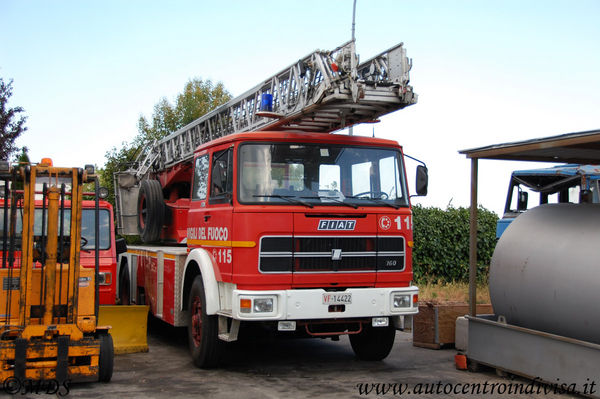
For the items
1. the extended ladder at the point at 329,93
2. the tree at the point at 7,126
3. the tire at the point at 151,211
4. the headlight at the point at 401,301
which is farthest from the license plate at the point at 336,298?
the tree at the point at 7,126

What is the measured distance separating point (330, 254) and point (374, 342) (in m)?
1.64

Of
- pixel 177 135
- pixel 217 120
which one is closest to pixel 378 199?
pixel 217 120

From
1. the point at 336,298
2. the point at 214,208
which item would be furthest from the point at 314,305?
the point at 214,208

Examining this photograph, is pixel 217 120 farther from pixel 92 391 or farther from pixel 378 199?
pixel 92 391

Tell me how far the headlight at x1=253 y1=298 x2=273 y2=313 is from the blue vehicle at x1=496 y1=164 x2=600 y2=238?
6.56 meters

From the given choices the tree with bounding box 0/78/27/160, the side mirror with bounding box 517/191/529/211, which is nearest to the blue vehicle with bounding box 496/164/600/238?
the side mirror with bounding box 517/191/529/211

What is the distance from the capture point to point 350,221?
25.1 feet

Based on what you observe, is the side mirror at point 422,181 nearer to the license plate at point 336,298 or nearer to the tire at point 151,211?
the license plate at point 336,298

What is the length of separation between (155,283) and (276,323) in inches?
120

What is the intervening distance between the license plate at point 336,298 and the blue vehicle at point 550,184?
579 centimetres

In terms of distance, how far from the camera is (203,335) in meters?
7.81

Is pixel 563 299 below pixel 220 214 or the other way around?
below

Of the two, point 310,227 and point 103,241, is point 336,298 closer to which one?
point 310,227

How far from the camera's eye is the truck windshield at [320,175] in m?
7.59
